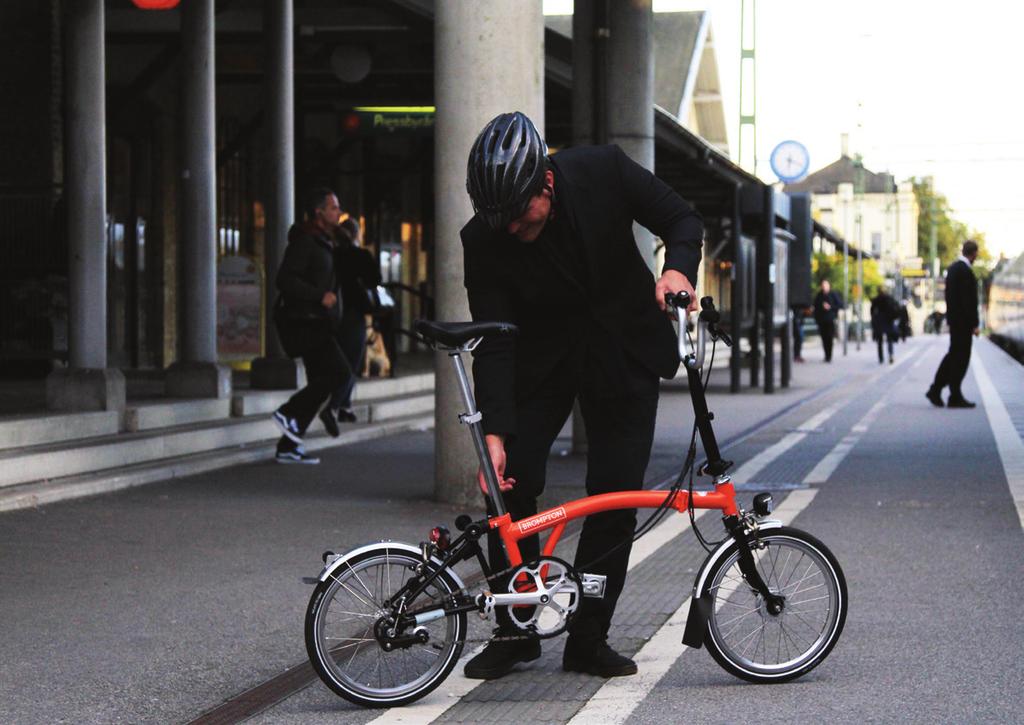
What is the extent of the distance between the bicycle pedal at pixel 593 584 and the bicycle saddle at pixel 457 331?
2.58 feet

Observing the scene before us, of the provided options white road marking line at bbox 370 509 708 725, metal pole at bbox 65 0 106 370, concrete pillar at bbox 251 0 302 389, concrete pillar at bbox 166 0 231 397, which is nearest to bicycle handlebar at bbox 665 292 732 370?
white road marking line at bbox 370 509 708 725

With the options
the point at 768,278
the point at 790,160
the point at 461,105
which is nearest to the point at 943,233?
the point at 790,160

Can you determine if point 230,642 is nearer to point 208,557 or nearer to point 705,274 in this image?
point 208,557

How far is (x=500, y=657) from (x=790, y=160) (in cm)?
2205

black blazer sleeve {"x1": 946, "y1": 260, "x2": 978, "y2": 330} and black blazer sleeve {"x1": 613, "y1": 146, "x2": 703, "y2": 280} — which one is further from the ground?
black blazer sleeve {"x1": 613, "y1": 146, "x2": 703, "y2": 280}

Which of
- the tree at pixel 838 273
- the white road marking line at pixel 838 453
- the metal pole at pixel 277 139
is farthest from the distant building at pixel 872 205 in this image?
the metal pole at pixel 277 139

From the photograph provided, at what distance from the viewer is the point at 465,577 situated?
7668 millimetres

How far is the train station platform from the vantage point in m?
5.38

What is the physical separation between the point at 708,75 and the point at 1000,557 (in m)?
55.1

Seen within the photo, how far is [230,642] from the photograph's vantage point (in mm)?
6344

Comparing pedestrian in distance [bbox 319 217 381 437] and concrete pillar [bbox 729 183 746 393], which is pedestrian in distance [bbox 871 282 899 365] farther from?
pedestrian in distance [bbox 319 217 381 437]

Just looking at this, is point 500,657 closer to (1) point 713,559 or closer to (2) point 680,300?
(1) point 713,559

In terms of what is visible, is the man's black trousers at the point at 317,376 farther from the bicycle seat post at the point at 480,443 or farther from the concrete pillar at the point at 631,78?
the bicycle seat post at the point at 480,443

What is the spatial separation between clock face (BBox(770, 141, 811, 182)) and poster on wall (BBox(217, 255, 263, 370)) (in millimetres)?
9761
